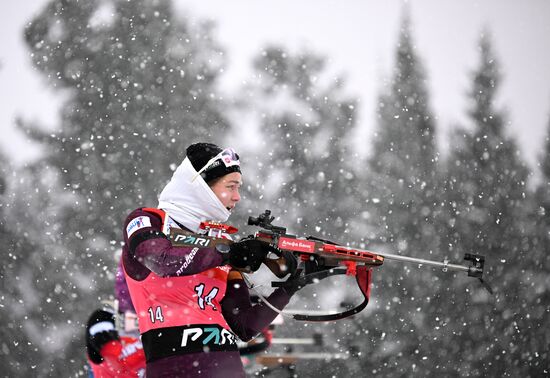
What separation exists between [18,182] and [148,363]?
63.5ft

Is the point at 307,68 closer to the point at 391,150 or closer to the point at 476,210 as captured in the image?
the point at 391,150

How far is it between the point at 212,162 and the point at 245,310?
27.6 inches

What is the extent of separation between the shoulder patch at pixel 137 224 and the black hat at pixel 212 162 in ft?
1.31

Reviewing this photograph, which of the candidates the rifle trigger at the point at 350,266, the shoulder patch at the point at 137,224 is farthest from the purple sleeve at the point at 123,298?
the rifle trigger at the point at 350,266

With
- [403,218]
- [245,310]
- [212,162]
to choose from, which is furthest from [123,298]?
[403,218]

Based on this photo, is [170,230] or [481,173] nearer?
[170,230]

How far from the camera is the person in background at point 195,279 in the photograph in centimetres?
353

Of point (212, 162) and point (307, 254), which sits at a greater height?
point (212, 162)

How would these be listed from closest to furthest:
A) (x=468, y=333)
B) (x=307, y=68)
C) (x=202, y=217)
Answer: (x=202, y=217) → (x=468, y=333) → (x=307, y=68)

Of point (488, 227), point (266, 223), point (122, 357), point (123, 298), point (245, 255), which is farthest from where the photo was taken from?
point (488, 227)

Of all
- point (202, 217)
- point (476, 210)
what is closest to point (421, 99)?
point (476, 210)

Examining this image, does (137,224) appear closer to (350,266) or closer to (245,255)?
(245,255)

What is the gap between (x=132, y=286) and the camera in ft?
12.3

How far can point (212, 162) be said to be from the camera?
3.93 meters
